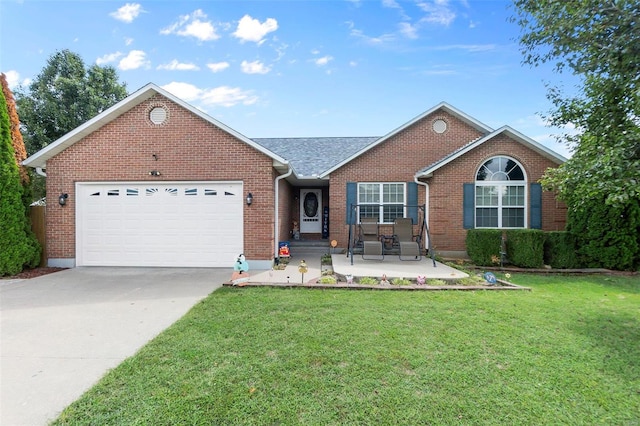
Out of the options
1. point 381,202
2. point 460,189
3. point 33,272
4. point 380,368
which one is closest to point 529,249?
point 460,189

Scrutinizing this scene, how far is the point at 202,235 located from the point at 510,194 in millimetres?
10131

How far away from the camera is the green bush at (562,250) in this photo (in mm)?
8383

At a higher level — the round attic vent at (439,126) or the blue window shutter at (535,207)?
the round attic vent at (439,126)

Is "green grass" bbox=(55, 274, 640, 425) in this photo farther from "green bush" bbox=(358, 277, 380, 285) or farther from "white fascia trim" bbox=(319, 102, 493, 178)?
"white fascia trim" bbox=(319, 102, 493, 178)

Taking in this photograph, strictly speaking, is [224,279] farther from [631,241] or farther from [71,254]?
[631,241]

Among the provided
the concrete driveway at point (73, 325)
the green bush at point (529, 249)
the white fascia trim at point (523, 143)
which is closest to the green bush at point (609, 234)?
the green bush at point (529, 249)

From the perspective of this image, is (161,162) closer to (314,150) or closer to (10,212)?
(10,212)

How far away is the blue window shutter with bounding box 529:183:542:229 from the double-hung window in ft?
13.5

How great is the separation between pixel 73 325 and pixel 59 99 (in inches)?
815

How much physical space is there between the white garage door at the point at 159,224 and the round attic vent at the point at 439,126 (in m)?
8.00

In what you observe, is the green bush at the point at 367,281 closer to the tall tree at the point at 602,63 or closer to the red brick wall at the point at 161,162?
the red brick wall at the point at 161,162

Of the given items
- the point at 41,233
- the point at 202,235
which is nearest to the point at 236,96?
the point at 202,235

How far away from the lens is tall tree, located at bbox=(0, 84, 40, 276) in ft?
24.5

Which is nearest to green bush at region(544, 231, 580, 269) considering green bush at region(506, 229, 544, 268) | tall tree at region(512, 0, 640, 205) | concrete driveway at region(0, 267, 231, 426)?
green bush at region(506, 229, 544, 268)
